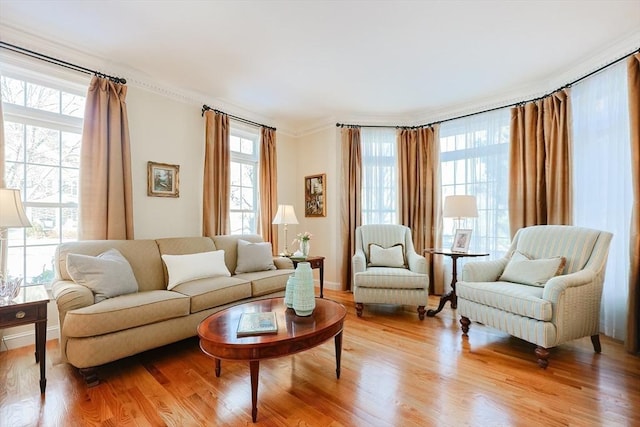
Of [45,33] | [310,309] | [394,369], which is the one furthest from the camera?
[45,33]

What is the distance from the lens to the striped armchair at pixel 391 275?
128 inches

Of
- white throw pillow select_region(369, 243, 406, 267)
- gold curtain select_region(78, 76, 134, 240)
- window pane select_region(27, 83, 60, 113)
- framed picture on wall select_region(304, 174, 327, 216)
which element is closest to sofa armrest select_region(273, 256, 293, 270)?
white throw pillow select_region(369, 243, 406, 267)

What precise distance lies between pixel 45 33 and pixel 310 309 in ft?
10.4

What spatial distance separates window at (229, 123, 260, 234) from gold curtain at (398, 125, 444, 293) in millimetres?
2183

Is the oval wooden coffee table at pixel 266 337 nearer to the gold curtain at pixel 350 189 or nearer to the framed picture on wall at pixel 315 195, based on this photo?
the gold curtain at pixel 350 189

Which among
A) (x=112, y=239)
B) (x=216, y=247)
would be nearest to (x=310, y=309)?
(x=216, y=247)

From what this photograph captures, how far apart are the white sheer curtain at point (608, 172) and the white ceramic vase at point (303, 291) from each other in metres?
2.89

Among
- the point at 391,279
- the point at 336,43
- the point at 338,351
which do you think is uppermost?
the point at 336,43

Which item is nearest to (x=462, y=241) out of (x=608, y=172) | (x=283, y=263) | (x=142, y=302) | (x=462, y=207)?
(x=462, y=207)

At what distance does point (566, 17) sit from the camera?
237cm

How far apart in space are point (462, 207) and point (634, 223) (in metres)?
1.33

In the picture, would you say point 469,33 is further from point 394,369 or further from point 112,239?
point 112,239

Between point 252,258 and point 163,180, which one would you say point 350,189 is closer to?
point 252,258

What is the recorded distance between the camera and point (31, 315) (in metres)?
1.89
